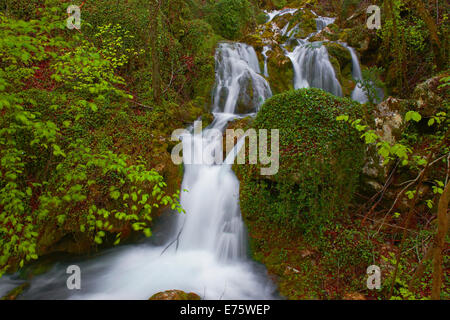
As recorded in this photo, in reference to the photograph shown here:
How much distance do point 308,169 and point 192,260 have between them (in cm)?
302

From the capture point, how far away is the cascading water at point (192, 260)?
13.4 ft

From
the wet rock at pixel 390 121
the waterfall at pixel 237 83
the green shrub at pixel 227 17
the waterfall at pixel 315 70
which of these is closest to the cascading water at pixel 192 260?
the waterfall at pixel 237 83

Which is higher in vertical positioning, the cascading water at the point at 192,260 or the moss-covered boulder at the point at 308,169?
the moss-covered boulder at the point at 308,169

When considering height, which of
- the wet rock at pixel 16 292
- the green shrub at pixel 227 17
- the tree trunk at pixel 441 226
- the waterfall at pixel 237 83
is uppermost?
the green shrub at pixel 227 17

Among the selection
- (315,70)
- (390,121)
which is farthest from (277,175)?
(315,70)

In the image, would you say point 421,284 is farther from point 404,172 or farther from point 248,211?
point 248,211

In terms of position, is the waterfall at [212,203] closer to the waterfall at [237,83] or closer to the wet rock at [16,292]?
the waterfall at [237,83]

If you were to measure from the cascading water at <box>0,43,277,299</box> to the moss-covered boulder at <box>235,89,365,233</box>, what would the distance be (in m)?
0.68

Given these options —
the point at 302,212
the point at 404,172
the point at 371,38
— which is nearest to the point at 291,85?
the point at 371,38

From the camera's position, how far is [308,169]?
174 inches

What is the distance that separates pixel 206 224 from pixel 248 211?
1094 mm

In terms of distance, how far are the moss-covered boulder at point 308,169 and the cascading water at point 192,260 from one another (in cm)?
68

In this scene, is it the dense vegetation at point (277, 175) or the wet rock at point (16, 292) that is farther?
the wet rock at point (16, 292)

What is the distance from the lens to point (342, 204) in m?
4.62
